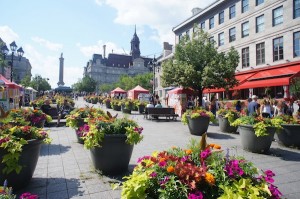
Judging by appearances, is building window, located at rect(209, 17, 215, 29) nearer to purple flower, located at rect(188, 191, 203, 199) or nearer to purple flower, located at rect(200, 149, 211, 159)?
purple flower, located at rect(200, 149, 211, 159)

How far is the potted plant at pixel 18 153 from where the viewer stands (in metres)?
3.97

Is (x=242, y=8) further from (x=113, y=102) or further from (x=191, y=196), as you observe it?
(x=191, y=196)

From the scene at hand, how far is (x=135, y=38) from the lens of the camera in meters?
120

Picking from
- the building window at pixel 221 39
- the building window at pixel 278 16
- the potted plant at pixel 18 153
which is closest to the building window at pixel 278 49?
the building window at pixel 278 16

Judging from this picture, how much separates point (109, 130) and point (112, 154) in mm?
501

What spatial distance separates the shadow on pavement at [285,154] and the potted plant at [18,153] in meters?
6.13

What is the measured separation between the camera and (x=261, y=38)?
82.3ft

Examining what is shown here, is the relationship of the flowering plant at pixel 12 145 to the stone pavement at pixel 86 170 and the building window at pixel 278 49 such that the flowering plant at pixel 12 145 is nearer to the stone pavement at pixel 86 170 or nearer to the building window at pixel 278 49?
the stone pavement at pixel 86 170

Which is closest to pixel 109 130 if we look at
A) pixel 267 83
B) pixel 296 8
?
pixel 267 83

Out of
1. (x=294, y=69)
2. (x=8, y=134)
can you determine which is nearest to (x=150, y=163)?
(x=8, y=134)

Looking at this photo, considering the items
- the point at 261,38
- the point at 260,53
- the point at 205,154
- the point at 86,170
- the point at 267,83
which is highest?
the point at 261,38

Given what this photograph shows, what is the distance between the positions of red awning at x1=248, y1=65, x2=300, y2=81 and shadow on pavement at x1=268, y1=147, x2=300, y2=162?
1464 cm

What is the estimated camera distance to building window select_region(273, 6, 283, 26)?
23000mm

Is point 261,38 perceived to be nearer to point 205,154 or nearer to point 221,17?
point 221,17
